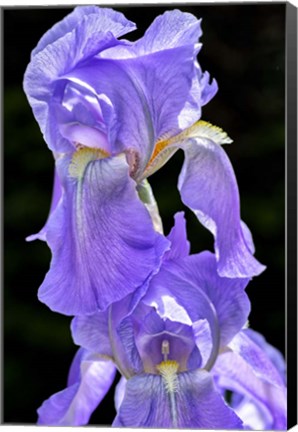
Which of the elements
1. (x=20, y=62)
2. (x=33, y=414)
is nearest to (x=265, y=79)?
(x=20, y=62)

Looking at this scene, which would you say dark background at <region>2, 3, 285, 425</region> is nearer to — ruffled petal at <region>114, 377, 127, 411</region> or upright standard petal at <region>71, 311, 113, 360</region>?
ruffled petal at <region>114, 377, 127, 411</region>

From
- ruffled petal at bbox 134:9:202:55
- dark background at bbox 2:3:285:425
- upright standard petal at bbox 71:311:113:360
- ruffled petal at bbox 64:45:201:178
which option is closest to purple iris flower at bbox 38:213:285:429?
upright standard petal at bbox 71:311:113:360

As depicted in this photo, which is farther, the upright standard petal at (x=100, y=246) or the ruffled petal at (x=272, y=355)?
the ruffled petal at (x=272, y=355)

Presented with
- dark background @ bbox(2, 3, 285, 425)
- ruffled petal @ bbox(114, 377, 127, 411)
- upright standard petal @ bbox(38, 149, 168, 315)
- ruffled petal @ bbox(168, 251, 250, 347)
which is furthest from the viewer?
dark background @ bbox(2, 3, 285, 425)

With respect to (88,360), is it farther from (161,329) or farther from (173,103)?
(173,103)

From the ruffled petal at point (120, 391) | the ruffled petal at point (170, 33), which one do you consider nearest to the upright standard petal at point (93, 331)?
the ruffled petal at point (120, 391)

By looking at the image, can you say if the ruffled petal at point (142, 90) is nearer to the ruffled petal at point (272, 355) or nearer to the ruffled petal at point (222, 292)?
the ruffled petal at point (222, 292)
